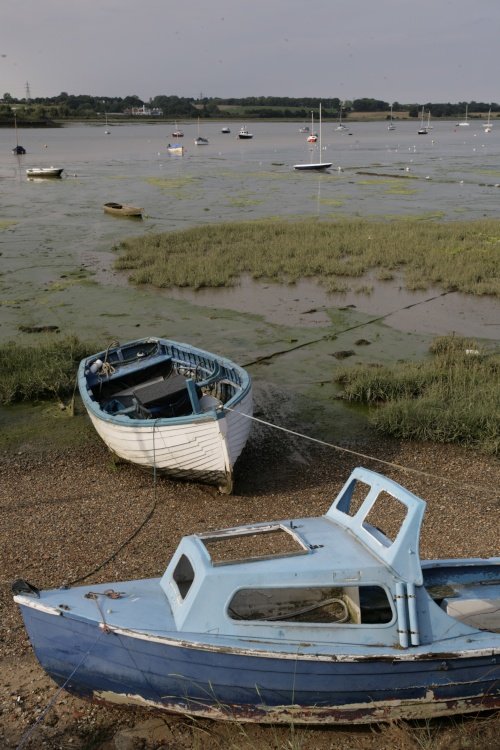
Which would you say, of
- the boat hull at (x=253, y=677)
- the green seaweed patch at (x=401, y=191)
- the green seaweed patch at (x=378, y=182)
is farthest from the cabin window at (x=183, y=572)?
the green seaweed patch at (x=378, y=182)

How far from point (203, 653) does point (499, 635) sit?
2529 millimetres

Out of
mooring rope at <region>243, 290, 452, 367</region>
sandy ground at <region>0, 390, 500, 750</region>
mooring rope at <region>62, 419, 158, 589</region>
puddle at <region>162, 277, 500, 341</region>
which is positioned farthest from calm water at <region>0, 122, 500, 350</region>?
mooring rope at <region>62, 419, 158, 589</region>

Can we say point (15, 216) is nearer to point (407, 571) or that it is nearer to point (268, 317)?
point (268, 317)

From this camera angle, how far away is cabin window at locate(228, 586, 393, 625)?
6.00m

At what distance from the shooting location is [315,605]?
6043 millimetres

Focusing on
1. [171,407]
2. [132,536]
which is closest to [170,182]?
[171,407]

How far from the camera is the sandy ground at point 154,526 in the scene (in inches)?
242

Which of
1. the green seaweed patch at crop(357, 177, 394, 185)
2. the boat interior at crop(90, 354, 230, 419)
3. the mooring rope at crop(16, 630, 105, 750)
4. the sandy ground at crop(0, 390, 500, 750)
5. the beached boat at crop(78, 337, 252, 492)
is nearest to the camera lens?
the mooring rope at crop(16, 630, 105, 750)

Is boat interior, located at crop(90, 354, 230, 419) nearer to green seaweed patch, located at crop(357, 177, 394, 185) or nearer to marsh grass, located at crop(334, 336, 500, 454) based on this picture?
marsh grass, located at crop(334, 336, 500, 454)

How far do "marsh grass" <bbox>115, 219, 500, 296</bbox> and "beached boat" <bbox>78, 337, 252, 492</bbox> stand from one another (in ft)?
32.8

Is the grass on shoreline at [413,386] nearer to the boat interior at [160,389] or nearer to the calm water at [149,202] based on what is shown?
the boat interior at [160,389]

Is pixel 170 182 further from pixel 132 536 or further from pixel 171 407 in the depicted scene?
pixel 132 536

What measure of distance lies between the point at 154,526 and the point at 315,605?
13.7ft

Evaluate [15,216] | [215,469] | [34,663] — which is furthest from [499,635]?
[15,216]
